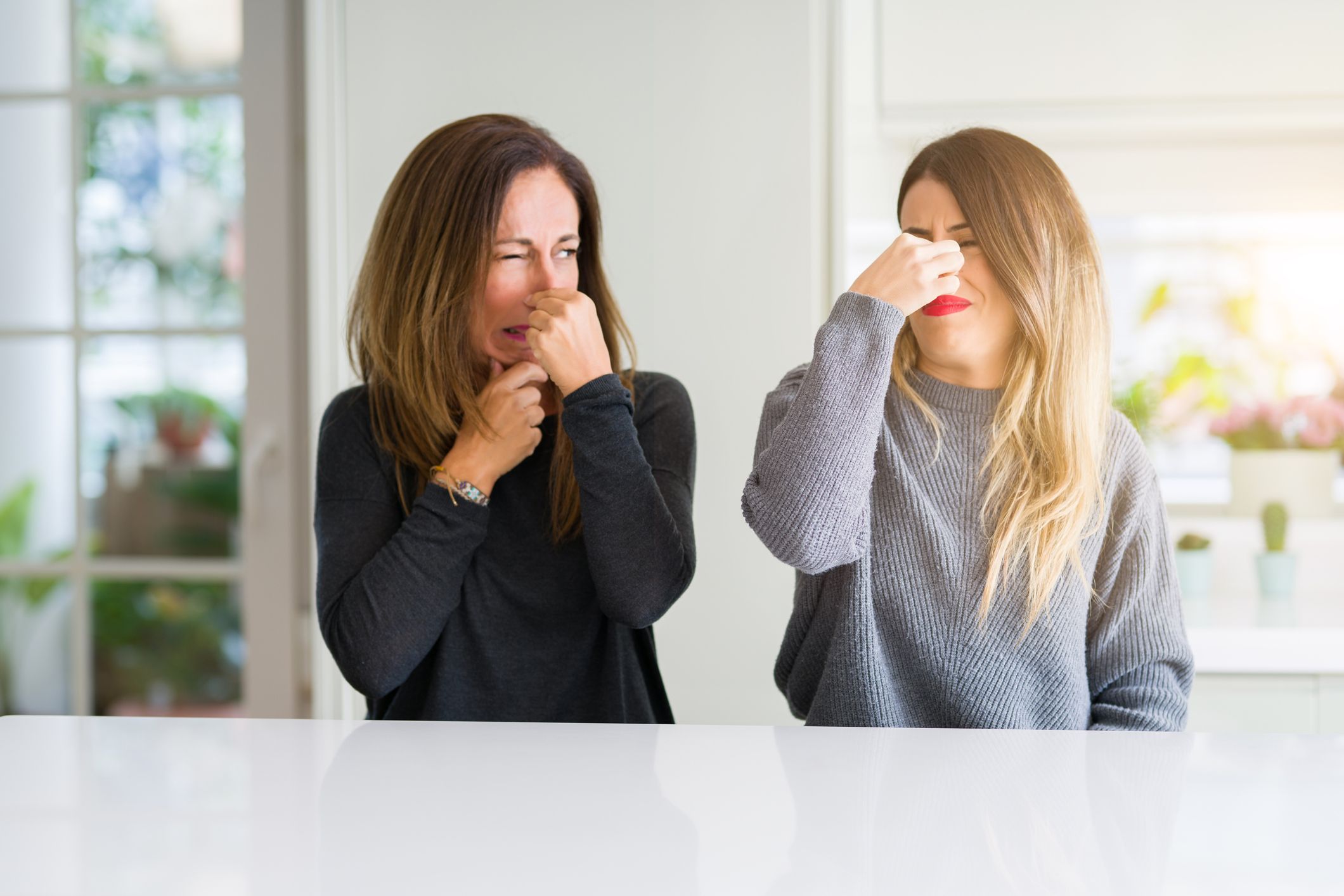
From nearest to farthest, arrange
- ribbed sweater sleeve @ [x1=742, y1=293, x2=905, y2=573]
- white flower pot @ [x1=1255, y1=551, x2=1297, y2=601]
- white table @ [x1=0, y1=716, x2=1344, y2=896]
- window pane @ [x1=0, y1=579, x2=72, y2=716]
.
Answer: white table @ [x1=0, y1=716, x2=1344, y2=896], ribbed sweater sleeve @ [x1=742, y1=293, x2=905, y2=573], white flower pot @ [x1=1255, y1=551, x2=1297, y2=601], window pane @ [x1=0, y1=579, x2=72, y2=716]

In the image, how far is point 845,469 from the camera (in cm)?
99

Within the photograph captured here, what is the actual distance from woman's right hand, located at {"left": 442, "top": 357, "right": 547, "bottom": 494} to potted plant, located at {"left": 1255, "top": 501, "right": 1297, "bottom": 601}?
1.50 m

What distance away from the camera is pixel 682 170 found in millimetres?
1752

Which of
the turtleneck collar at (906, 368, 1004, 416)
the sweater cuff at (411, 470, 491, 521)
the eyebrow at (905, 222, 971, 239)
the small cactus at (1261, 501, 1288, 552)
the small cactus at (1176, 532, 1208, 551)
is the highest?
the eyebrow at (905, 222, 971, 239)

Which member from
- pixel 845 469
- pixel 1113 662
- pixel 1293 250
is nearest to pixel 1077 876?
pixel 845 469

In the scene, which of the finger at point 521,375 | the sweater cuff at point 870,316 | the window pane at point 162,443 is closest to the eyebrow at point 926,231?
the sweater cuff at point 870,316

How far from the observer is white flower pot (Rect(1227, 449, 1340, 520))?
214cm

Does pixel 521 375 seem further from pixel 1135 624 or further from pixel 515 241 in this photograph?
pixel 1135 624

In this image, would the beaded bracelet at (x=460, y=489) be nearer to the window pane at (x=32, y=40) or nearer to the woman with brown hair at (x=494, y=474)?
the woman with brown hair at (x=494, y=474)

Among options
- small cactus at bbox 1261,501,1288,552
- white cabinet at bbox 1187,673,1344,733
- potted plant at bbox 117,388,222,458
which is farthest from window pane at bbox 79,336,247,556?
small cactus at bbox 1261,501,1288,552

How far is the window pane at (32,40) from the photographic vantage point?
7.05 ft

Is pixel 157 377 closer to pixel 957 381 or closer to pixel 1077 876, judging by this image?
pixel 957 381

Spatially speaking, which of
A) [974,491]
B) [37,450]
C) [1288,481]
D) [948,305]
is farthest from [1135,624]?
[37,450]

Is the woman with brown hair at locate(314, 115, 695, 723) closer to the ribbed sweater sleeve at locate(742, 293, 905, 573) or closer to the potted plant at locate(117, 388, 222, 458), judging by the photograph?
the ribbed sweater sleeve at locate(742, 293, 905, 573)
